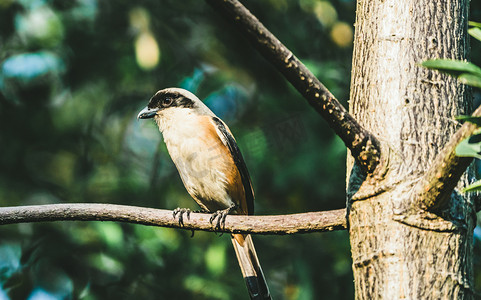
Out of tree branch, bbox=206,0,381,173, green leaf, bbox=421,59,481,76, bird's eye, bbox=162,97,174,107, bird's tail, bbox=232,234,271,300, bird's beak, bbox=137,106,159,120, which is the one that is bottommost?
bird's tail, bbox=232,234,271,300

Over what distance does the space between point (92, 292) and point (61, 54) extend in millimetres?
3427

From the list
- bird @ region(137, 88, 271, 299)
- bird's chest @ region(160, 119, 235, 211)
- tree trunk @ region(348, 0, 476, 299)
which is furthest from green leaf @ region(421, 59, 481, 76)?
bird's chest @ region(160, 119, 235, 211)

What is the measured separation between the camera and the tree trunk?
1.94 m

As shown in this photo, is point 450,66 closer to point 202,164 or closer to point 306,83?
point 306,83

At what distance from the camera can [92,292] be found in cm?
594

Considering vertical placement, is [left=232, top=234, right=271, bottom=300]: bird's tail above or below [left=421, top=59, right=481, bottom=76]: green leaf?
below

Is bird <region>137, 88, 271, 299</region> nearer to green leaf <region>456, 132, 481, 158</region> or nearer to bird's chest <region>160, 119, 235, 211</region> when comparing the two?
bird's chest <region>160, 119, 235, 211</region>

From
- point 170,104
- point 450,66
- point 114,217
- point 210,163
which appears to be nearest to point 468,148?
point 450,66

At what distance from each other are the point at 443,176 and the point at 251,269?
2.80 meters

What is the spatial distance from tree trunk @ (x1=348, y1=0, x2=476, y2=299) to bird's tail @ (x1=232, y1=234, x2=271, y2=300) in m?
2.03

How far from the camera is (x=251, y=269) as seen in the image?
445cm

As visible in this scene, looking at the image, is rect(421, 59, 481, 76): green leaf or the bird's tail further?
the bird's tail

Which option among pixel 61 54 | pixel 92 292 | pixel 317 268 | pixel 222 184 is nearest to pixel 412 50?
pixel 222 184

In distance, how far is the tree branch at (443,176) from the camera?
1.69 metres
